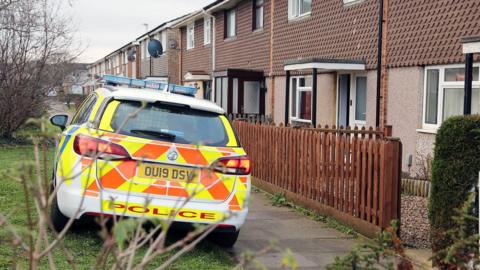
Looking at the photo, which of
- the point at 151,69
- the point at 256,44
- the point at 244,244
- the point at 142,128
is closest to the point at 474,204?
the point at 244,244

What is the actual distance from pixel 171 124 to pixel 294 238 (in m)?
2.09

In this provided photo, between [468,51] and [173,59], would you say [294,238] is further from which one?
Result: [173,59]

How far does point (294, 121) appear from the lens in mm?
17672

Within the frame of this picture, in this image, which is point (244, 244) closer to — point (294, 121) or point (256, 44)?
point (294, 121)

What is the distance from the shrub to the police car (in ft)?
5.56

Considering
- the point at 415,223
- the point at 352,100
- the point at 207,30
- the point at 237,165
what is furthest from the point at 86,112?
the point at 207,30

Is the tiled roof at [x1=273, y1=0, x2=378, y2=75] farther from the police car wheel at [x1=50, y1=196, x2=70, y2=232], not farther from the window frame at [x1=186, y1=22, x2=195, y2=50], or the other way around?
the window frame at [x1=186, y1=22, x2=195, y2=50]

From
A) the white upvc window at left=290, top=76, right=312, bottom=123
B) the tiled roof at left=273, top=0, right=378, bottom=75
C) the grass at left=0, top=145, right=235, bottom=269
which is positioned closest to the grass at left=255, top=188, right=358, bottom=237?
the grass at left=0, top=145, right=235, bottom=269

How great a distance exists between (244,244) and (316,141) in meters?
2.44

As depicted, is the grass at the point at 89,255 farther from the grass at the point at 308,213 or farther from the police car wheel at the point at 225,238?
the grass at the point at 308,213

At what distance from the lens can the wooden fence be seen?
20.9 ft

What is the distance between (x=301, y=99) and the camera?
17.6 meters

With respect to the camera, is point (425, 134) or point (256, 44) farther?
point (256, 44)

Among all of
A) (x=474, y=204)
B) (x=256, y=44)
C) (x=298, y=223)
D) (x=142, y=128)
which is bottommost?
(x=298, y=223)
